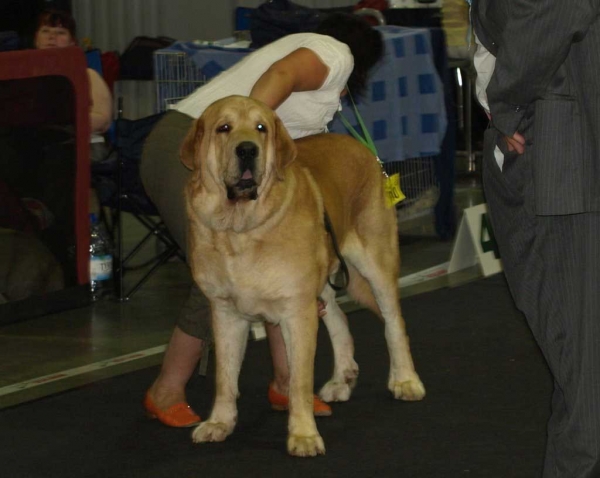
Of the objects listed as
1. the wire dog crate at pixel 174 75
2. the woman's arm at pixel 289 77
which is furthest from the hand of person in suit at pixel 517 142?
the wire dog crate at pixel 174 75

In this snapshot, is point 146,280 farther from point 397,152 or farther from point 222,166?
point 222,166

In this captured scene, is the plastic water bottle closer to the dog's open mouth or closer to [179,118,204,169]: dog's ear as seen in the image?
[179,118,204,169]: dog's ear

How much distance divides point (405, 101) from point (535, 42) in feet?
15.5

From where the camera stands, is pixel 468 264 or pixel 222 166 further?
pixel 468 264

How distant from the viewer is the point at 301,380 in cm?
351

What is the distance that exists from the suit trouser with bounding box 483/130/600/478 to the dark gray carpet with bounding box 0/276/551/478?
2.72 feet

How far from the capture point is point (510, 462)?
135 inches

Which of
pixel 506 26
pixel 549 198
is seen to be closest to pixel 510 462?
pixel 549 198

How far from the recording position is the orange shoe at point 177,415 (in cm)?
388

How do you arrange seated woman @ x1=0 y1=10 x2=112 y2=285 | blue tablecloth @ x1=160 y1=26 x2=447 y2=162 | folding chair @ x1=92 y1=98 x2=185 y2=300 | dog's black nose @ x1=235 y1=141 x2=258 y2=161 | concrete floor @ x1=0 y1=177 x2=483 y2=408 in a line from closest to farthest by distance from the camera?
dog's black nose @ x1=235 y1=141 x2=258 y2=161 → concrete floor @ x1=0 y1=177 x2=483 y2=408 → seated woman @ x1=0 y1=10 x2=112 y2=285 → folding chair @ x1=92 y1=98 x2=185 y2=300 → blue tablecloth @ x1=160 y1=26 x2=447 y2=162

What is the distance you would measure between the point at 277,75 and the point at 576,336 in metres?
1.42

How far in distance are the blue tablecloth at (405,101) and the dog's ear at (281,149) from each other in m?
3.02

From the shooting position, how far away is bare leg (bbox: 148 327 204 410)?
12.6 ft

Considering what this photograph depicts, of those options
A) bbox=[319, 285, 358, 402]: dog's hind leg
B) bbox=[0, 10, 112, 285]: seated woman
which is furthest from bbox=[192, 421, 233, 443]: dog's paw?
bbox=[0, 10, 112, 285]: seated woman
